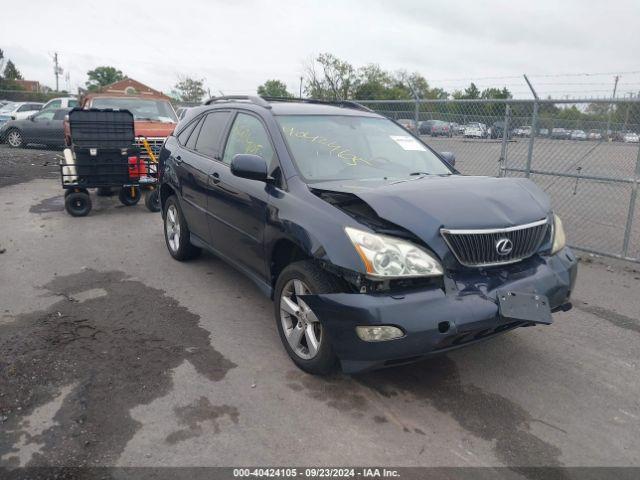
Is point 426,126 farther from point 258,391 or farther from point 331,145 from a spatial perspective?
point 258,391

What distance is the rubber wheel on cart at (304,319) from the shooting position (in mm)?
3355

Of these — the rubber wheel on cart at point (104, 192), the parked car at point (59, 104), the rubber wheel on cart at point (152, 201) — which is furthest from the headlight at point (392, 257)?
the parked car at point (59, 104)

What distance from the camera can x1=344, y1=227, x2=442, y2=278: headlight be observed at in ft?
10.0

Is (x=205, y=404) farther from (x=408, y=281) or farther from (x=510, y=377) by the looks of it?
(x=510, y=377)

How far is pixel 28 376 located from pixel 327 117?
3.08 m

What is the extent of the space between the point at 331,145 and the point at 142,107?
8.89m

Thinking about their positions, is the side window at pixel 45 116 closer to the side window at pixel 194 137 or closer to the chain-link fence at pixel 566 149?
the chain-link fence at pixel 566 149

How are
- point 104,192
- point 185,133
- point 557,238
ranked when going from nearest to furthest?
point 557,238 → point 185,133 → point 104,192

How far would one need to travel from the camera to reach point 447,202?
3.38 m

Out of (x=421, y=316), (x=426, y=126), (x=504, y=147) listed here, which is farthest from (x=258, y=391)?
(x=426, y=126)

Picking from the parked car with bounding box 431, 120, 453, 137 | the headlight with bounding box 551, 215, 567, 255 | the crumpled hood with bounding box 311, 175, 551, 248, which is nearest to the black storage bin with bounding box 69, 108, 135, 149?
the parked car with bounding box 431, 120, 453, 137

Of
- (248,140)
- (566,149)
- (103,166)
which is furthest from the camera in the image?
(103,166)

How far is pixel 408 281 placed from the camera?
313 centimetres

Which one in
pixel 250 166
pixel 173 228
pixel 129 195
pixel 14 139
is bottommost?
pixel 129 195
